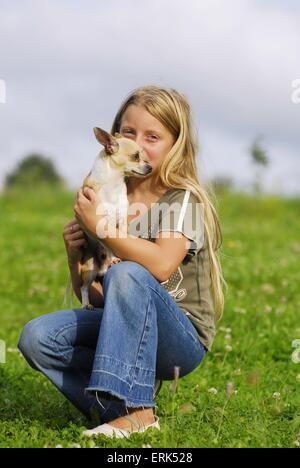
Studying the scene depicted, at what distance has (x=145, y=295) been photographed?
3.40 m

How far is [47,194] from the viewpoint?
15930 millimetres

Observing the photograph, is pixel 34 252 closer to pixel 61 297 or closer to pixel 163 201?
pixel 61 297

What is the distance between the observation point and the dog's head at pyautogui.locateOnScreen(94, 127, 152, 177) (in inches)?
152

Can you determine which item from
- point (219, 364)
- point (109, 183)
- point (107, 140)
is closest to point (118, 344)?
point (109, 183)

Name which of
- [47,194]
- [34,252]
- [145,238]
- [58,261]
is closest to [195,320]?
[145,238]

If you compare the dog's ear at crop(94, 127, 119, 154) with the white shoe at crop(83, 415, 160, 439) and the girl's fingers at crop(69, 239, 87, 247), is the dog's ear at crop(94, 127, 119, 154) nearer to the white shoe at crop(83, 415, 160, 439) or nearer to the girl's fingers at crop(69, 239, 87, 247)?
the girl's fingers at crop(69, 239, 87, 247)

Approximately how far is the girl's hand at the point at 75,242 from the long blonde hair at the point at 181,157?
48cm

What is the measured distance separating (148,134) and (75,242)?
66cm
